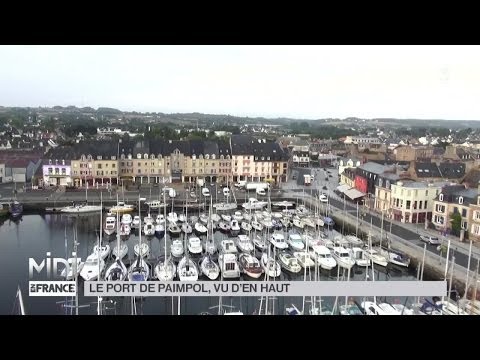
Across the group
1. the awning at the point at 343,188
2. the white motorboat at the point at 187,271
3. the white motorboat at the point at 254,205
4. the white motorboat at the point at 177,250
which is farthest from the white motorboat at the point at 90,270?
the awning at the point at 343,188

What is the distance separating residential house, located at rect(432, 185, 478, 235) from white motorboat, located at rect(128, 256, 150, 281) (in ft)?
15.3

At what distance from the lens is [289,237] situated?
7.52 meters

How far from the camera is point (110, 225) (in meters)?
8.04

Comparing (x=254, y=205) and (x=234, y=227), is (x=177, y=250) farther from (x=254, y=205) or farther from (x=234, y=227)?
(x=254, y=205)

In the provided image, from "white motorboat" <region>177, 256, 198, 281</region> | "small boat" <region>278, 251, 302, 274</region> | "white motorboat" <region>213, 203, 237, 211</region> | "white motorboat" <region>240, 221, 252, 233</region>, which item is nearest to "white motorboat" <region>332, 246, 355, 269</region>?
"small boat" <region>278, 251, 302, 274</region>

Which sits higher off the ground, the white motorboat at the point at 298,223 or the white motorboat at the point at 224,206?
the white motorboat at the point at 224,206

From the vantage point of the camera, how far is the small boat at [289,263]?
20.2ft

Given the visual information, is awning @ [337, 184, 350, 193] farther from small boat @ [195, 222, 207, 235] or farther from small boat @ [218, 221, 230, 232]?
small boat @ [195, 222, 207, 235]

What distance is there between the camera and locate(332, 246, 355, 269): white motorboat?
20.5ft

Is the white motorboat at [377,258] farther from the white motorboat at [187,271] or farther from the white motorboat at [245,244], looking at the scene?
the white motorboat at [187,271]

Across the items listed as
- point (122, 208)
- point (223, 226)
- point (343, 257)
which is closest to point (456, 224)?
point (343, 257)

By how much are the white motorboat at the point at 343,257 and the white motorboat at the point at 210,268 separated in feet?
5.23

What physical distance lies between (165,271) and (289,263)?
5.36ft
